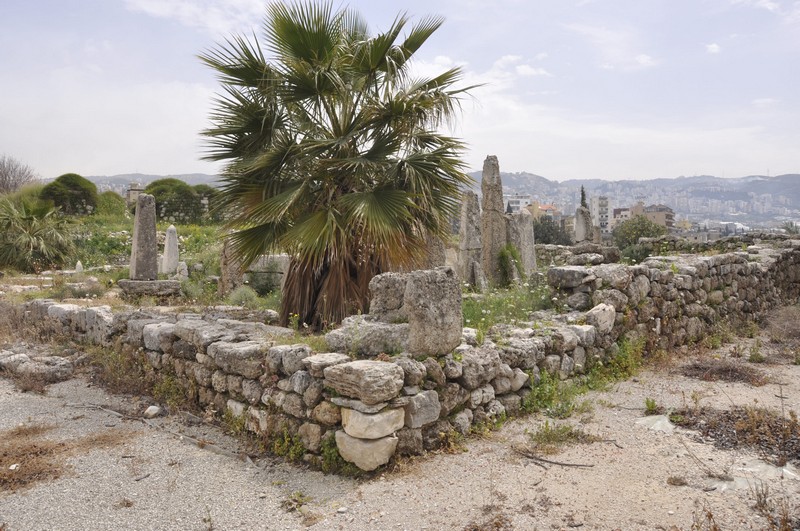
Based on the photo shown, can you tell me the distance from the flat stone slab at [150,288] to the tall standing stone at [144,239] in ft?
1.13

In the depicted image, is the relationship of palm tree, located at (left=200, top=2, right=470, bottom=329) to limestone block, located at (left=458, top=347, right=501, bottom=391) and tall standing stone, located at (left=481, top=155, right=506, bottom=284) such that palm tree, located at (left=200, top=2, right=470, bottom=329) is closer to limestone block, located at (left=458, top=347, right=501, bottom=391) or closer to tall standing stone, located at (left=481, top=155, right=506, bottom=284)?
limestone block, located at (left=458, top=347, right=501, bottom=391)

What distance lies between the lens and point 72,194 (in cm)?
2619

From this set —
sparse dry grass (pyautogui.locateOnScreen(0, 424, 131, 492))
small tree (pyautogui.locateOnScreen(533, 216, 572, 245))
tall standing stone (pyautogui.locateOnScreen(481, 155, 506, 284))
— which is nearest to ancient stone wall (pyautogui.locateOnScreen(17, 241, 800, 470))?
sparse dry grass (pyautogui.locateOnScreen(0, 424, 131, 492))

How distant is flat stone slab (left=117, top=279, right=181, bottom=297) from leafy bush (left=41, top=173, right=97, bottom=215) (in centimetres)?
1690

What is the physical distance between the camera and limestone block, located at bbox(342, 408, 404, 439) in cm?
428

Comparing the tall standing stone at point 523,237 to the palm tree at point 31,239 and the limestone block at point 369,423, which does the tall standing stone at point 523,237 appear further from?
the palm tree at point 31,239

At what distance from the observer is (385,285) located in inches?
216

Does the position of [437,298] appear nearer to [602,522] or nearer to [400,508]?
[400,508]

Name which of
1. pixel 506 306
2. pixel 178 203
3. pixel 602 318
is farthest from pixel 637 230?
pixel 602 318

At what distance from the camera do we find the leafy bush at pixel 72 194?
83.8ft

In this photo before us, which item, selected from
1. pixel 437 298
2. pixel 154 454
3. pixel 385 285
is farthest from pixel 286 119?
pixel 154 454

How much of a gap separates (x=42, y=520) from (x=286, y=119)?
5.56 meters

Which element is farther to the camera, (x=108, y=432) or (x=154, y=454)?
(x=108, y=432)

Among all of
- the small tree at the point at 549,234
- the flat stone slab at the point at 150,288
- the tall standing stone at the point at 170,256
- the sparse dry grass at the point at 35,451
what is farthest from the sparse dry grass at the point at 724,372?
the small tree at the point at 549,234
